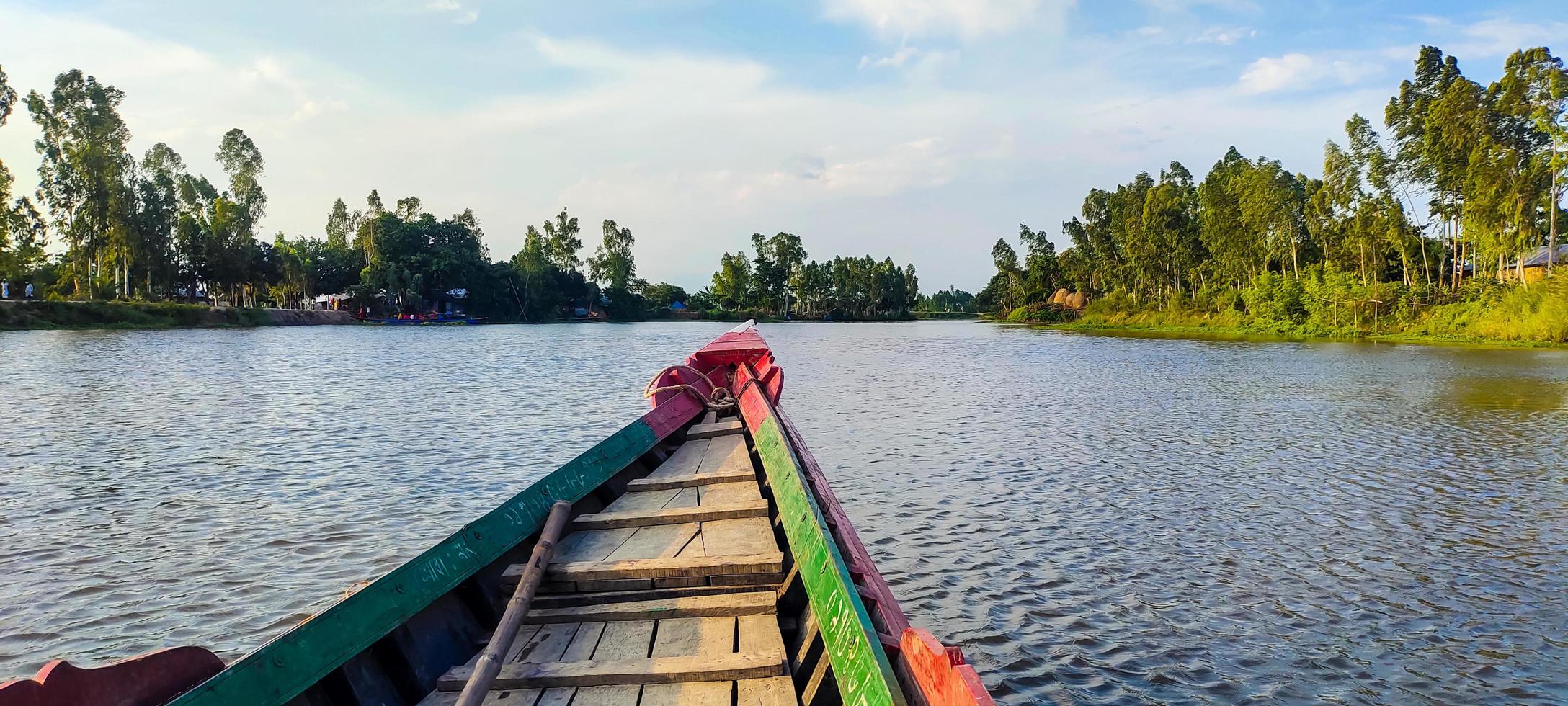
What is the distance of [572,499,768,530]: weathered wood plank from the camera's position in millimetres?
4750

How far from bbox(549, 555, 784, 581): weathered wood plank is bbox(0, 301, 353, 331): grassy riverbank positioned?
56.4 m

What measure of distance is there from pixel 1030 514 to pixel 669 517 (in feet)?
16.8

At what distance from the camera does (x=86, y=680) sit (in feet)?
7.33

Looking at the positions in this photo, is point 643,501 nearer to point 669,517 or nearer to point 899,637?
point 669,517

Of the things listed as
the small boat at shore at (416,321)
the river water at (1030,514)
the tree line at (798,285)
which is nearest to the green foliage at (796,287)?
the tree line at (798,285)

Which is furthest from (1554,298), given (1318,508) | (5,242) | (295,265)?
(295,265)

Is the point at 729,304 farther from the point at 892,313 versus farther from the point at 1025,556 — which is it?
the point at 1025,556

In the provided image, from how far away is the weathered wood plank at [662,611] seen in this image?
364cm

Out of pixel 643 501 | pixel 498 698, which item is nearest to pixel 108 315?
pixel 643 501

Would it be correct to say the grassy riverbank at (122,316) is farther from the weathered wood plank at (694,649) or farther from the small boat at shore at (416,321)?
the weathered wood plank at (694,649)

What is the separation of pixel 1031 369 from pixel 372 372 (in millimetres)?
20131

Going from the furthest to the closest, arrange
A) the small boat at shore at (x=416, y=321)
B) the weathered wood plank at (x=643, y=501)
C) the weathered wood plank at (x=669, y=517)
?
the small boat at shore at (x=416, y=321)
the weathered wood plank at (x=643, y=501)
the weathered wood plank at (x=669, y=517)

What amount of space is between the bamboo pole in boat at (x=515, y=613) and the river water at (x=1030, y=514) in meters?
2.54

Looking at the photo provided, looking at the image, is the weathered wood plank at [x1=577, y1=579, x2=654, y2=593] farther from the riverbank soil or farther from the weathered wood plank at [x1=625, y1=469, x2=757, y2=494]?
the riverbank soil
